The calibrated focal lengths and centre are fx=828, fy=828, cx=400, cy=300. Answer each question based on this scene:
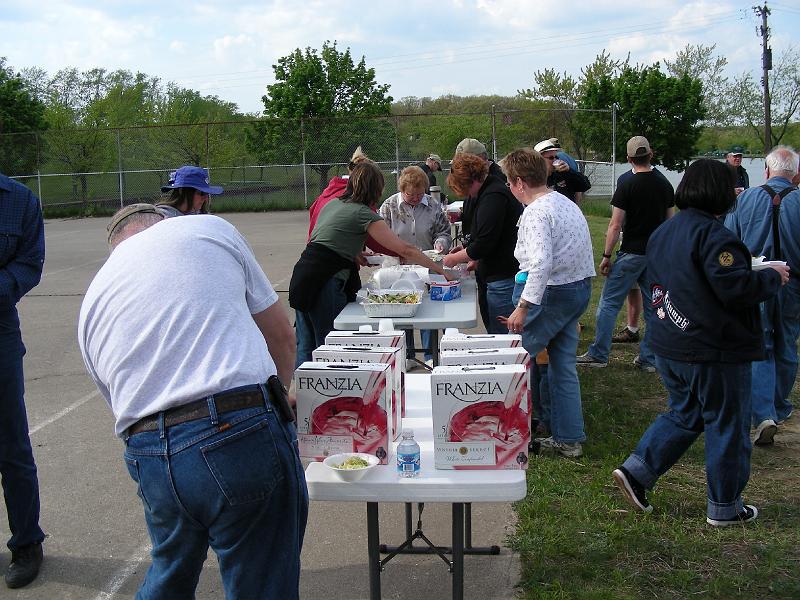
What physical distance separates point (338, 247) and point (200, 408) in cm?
325

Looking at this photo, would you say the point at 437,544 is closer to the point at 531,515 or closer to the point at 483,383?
the point at 531,515

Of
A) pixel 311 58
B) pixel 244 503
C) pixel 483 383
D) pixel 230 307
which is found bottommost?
pixel 244 503

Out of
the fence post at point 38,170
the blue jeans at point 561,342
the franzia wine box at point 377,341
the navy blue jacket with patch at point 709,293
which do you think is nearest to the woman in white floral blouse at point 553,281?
the blue jeans at point 561,342

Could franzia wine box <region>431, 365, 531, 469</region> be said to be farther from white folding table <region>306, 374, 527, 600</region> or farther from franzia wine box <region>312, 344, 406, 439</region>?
franzia wine box <region>312, 344, 406, 439</region>

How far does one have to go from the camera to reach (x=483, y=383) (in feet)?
8.41

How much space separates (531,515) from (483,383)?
70.9 inches

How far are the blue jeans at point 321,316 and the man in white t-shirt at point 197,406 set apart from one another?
3.08m

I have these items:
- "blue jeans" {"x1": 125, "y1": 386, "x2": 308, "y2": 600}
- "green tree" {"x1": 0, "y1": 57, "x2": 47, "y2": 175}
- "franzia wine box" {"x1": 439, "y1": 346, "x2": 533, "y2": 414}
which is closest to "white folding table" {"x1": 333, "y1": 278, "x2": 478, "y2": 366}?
"franzia wine box" {"x1": 439, "y1": 346, "x2": 533, "y2": 414}

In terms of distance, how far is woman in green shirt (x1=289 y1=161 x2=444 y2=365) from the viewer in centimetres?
516

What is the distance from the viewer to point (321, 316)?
17.6ft

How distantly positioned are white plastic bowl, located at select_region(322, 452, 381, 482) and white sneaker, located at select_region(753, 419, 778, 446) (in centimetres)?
324

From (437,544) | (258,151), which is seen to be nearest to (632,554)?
(437,544)

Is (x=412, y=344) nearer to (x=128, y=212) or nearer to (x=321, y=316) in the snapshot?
(x=321, y=316)

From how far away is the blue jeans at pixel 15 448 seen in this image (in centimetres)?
353
